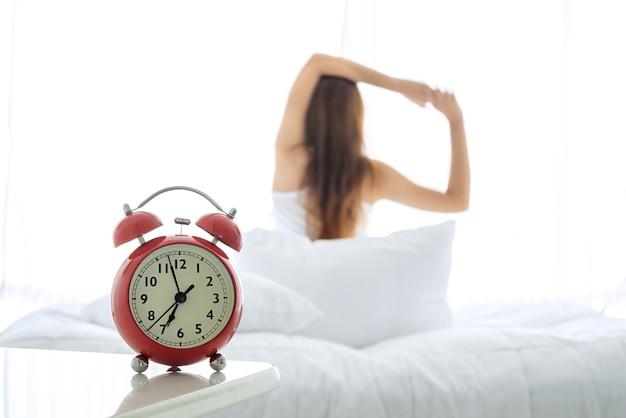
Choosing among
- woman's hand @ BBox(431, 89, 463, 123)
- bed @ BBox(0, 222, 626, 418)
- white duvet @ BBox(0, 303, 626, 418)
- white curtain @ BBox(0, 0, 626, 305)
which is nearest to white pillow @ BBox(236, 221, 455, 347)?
bed @ BBox(0, 222, 626, 418)

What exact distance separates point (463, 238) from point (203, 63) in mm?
1078

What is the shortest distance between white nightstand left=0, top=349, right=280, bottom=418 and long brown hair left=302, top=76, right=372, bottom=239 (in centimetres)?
185

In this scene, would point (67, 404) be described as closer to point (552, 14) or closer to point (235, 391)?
point (235, 391)

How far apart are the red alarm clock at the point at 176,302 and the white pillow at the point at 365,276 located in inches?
46.4

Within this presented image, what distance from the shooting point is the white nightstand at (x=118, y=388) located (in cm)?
62

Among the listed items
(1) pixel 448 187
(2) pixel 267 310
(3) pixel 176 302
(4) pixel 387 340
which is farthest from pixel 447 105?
(3) pixel 176 302

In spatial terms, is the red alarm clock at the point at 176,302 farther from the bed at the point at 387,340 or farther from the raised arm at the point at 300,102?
the raised arm at the point at 300,102

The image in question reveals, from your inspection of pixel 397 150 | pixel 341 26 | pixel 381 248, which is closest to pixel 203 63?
pixel 341 26

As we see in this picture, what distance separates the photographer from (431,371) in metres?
1.66

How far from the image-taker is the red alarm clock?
2.72ft

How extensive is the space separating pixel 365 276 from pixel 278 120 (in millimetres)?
826

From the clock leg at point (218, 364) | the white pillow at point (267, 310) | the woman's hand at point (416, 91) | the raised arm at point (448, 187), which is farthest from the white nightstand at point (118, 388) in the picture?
the woman's hand at point (416, 91)

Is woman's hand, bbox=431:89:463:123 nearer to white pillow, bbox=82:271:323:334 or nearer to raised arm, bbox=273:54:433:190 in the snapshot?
raised arm, bbox=273:54:433:190

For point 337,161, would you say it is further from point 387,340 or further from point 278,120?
point 387,340
